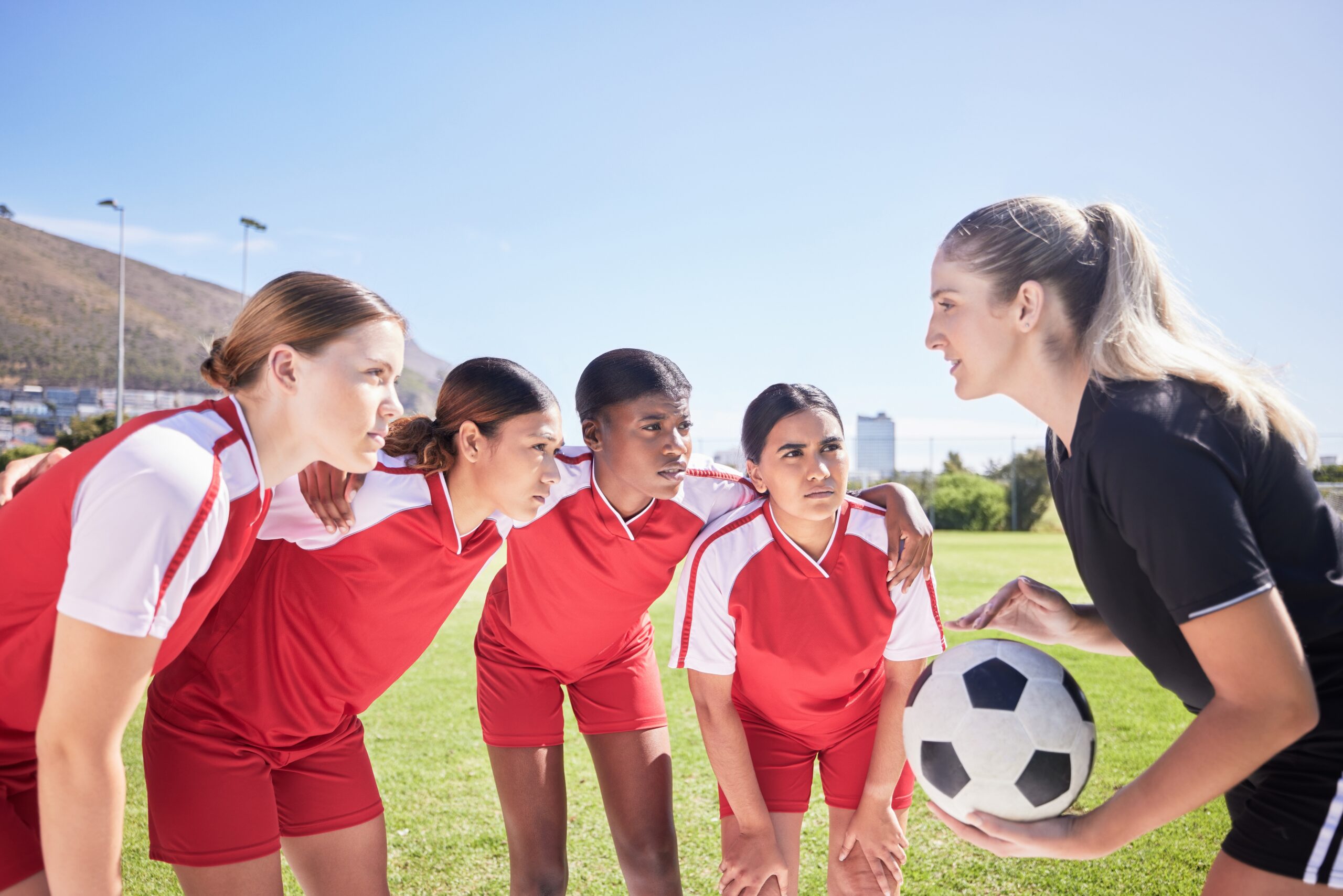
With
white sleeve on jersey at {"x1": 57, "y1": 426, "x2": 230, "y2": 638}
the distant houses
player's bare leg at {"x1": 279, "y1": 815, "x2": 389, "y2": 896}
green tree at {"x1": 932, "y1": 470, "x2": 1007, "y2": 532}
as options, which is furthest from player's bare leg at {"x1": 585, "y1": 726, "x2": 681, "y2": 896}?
the distant houses

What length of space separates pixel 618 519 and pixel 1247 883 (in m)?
2.56

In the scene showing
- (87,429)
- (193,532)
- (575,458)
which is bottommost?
(87,429)

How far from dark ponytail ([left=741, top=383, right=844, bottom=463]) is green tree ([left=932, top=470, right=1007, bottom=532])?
118ft

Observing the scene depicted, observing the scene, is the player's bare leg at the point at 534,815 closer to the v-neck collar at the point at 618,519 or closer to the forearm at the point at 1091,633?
the v-neck collar at the point at 618,519

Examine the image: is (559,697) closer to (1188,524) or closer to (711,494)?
(711,494)

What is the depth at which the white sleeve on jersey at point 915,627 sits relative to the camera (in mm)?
3455

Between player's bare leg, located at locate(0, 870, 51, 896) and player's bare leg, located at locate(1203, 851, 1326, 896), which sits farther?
player's bare leg, located at locate(0, 870, 51, 896)

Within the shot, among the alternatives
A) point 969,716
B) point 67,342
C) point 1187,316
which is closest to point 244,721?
point 969,716

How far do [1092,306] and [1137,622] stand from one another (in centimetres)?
79

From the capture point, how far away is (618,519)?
385 centimetres

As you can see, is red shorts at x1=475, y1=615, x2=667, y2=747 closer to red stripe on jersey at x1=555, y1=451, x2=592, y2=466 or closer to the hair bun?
red stripe on jersey at x1=555, y1=451, x2=592, y2=466

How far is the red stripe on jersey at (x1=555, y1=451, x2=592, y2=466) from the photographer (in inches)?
159

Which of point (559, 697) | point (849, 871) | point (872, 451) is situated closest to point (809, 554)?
point (849, 871)

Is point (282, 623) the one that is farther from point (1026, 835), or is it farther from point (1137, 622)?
point (1137, 622)
